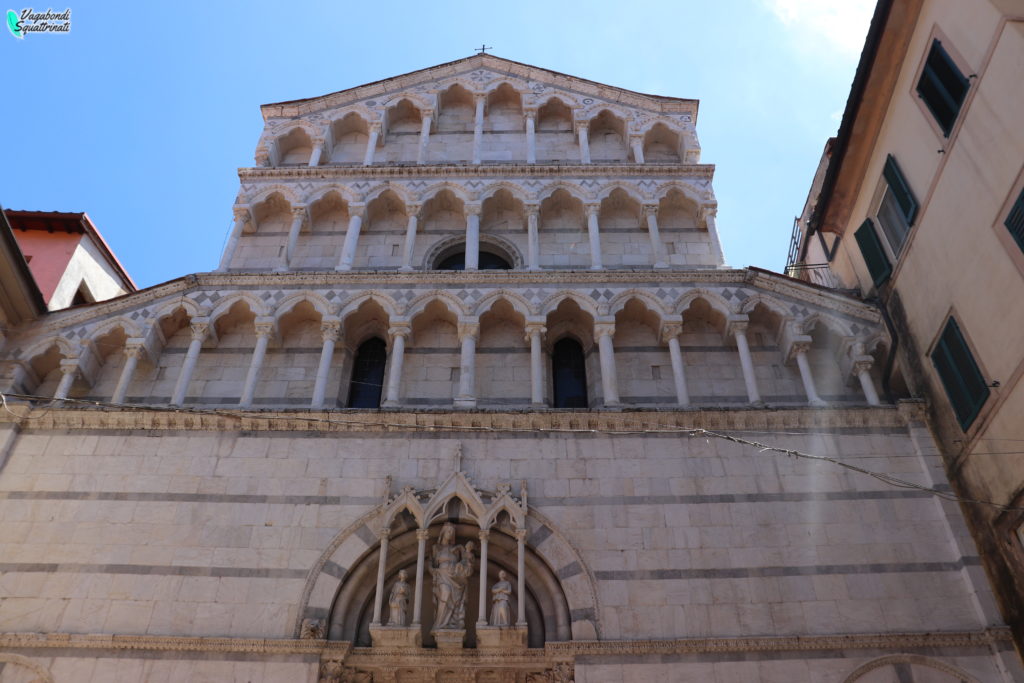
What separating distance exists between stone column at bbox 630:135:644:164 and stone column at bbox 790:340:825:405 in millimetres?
4232

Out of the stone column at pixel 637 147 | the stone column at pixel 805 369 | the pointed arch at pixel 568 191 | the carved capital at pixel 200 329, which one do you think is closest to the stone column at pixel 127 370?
the carved capital at pixel 200 329

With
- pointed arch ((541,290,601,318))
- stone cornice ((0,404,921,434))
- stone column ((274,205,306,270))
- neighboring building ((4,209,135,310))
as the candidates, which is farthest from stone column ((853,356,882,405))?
neighboring building ((4,209,135,310))

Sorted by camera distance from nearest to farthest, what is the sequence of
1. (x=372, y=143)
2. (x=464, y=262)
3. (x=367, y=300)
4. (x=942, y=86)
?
1. (x=942, y=86)
2. (x=367, y=300)
3. (x=464, y=262)
4. (x=372, y=143)

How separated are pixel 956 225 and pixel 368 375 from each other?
23.8ft

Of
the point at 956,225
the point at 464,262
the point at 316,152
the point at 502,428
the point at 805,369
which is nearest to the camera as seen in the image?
the point at 956,225

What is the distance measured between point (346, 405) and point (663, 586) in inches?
180

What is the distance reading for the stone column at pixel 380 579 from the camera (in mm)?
8047

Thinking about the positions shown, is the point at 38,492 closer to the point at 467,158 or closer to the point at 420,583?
the point at 420,583

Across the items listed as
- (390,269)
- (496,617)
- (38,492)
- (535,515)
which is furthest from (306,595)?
(390,269)

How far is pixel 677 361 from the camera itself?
10219 mm

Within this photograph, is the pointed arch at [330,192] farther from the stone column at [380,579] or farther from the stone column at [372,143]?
the stone column at [380,579]

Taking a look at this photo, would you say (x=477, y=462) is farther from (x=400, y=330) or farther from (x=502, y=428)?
(x=400, y=330)

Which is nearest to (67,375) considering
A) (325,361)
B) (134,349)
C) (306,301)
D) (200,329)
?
(134,349)

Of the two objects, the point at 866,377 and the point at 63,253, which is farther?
the point at 63,253
